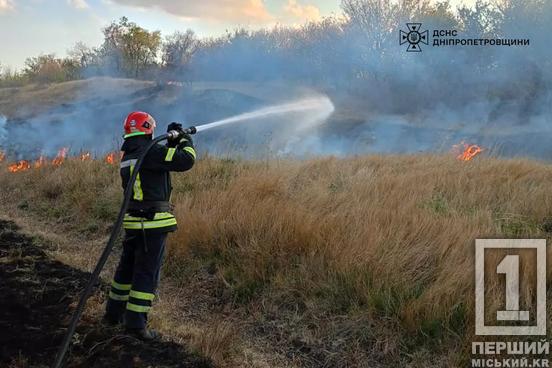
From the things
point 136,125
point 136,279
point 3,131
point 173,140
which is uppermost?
point 3,131

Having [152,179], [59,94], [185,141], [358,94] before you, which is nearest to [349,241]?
[185,141]

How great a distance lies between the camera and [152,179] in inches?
132

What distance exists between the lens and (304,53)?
76.7 ft

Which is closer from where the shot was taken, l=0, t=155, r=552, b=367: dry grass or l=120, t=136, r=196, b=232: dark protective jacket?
l=0, t=155, r=552, b=367: dry grass

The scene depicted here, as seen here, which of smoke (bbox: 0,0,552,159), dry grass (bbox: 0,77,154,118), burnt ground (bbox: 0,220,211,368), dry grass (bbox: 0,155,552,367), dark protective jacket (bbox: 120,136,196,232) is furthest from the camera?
dry grass (bbox: 0,77,154,118)

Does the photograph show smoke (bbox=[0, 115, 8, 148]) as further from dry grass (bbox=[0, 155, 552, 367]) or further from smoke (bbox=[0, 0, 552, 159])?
dry grass (bbox=[0, 155, 552, 367])

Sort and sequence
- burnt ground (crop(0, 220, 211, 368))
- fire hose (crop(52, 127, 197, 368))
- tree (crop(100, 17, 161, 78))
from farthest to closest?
tree (crop(100, 17, 161, 78)) → burnt ground (crop(0, 220, 211, 368)) → fire hose (crop(52, 127, 197, 368))

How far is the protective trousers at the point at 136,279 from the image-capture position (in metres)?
3.20

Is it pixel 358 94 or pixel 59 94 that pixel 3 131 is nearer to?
pixel 59 94

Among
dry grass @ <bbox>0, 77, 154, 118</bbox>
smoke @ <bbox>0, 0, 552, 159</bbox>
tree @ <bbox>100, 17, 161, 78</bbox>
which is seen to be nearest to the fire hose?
smoke @ <bbox>0, 0, 552, 159</bbox>

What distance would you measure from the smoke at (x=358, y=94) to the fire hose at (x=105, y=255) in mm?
9933

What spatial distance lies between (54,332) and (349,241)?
2.44 metres

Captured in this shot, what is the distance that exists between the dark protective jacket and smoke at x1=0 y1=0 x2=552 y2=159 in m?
9.71

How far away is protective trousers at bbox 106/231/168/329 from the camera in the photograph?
3.20 m
